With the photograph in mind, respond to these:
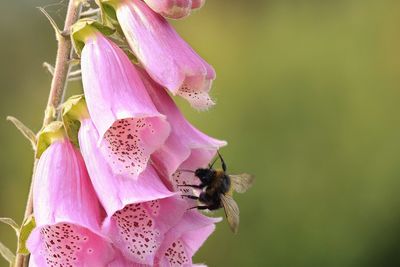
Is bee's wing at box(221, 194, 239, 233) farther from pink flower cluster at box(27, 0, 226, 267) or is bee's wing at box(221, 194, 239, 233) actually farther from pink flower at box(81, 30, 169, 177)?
pink flower at box(81, 30, 169, 177)

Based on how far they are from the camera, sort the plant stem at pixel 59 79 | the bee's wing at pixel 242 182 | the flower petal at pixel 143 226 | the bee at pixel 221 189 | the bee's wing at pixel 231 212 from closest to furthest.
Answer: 1. the flower petal at pixel 143 226
2. the plant stem at pixel 59 79
3. the bee at pixel 221 189
4. the bee's wing at pixel 231 212
5. the bee's wing at pixel 242 182

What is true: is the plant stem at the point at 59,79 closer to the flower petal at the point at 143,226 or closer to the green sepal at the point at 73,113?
the green sepal at the point at 73,113

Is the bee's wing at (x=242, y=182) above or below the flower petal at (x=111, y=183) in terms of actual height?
below

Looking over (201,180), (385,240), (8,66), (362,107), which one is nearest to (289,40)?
(362,107)

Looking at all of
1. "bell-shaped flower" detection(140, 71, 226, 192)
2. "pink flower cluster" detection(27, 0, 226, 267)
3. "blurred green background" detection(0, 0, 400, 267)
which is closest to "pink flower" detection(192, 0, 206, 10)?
"pink flower cluster" detection(27, 0, 226, 267)

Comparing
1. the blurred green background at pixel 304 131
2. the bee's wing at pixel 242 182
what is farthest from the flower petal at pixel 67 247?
the blurred green background at pixel 304 131

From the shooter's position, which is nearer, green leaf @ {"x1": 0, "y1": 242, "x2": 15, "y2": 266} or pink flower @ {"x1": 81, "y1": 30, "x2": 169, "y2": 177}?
pink flower @ {"x1": 81, "y1": 30, "x2": 169, "y2": 177}
